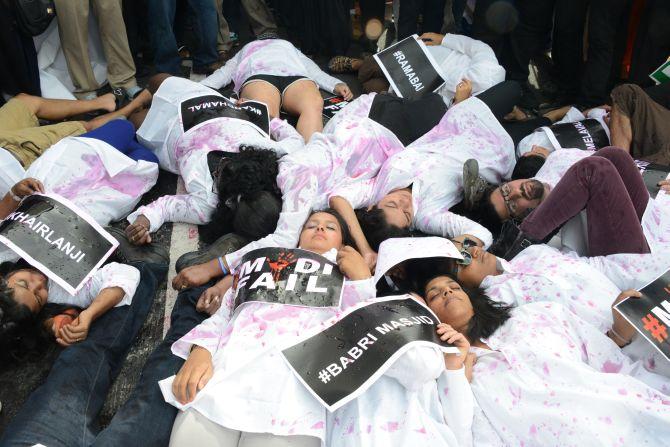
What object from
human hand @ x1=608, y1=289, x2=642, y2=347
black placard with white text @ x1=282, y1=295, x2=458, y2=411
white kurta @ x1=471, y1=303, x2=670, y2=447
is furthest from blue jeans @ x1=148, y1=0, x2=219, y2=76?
human hand @ x1=608, y1=289, x2=642, y2=347

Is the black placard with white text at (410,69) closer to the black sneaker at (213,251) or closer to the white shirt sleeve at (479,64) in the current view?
the white shirt sleeve at (479,64)

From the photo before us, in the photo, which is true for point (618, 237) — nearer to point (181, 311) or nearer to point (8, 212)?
point (181, 311)

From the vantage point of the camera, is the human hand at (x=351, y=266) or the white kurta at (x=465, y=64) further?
the white kurta at (x=465, y=64)

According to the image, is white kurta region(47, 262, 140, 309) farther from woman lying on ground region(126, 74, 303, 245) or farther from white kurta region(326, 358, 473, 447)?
white kurta region(326, 358, 473, 447)

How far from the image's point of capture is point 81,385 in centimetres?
229

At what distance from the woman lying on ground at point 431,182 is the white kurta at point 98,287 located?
4.00 feet

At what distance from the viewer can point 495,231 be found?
3.32m

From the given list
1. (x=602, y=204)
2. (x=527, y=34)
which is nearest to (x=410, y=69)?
(x=527, y=34)

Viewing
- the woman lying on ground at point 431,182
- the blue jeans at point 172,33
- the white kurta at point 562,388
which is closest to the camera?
the white kurta at point 562,388

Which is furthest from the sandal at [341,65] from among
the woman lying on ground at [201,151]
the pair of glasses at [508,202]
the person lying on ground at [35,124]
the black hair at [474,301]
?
the black hair at [474,301]

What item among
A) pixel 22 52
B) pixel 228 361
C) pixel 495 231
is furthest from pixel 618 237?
pixel 22 52

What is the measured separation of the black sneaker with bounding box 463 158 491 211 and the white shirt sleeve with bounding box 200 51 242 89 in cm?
210

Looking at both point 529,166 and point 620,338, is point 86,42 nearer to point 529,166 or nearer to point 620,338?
point 529,166

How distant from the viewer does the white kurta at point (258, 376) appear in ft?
6.31
